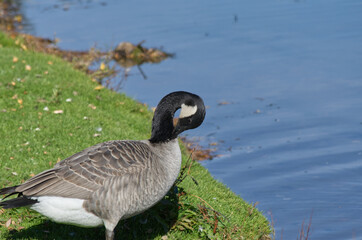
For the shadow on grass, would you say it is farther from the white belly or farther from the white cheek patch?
the white cheek patch

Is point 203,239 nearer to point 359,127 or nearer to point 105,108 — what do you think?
point 105,108

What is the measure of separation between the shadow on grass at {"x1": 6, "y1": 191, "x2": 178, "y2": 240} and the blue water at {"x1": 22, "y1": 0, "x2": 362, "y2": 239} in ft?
7.89

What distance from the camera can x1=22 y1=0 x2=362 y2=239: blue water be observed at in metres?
10.7

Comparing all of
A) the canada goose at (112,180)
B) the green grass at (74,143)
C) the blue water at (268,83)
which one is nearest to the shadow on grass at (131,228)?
the green grass at (74,143)

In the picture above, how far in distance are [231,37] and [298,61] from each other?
339 cm

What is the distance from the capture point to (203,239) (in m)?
7.64

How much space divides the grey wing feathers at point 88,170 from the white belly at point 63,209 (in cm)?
6

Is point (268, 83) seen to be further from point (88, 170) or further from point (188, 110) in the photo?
point (88, 170)

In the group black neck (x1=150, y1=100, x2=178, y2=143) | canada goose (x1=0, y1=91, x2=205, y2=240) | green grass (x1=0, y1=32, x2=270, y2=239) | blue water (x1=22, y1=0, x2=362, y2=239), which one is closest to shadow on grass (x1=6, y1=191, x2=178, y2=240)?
green grass (x1=0, y1=32, x2=270, y2=239)

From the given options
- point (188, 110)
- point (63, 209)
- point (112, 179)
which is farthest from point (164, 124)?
point (63, 209)

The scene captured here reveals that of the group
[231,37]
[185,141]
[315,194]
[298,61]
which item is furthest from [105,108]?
[231,37]

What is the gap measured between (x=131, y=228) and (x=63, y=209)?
166 centimetres

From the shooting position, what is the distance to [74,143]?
391 inches

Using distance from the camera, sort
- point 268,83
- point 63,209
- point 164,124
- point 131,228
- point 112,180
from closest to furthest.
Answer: point 63,209 < point 112,180 < point 164,124 < point 131,228 < point 268,83
